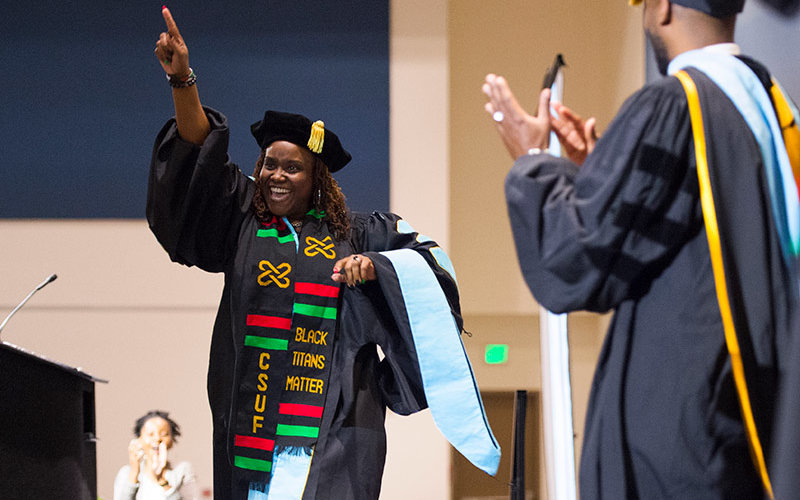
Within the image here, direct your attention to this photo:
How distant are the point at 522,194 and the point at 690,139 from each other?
28 centimetres

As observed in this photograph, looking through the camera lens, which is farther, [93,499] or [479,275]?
[479,275]

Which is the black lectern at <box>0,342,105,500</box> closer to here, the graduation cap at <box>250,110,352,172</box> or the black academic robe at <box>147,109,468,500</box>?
the black academic robe at <box>147,109,468,500</box>

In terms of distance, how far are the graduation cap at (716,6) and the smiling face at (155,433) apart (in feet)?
13.5

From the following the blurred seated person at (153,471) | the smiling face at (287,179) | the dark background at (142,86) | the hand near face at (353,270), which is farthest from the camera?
the dark background at (142,86)

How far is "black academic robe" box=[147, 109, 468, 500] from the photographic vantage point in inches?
117

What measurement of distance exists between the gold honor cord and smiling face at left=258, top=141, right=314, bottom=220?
6.26 ft

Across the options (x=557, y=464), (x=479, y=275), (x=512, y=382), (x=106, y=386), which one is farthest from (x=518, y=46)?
(x=557, y=464)

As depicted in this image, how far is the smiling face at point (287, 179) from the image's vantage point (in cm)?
317

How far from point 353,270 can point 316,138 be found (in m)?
0.56

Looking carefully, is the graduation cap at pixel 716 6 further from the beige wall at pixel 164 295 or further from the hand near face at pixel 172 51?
the beige wall at pixel 164 295

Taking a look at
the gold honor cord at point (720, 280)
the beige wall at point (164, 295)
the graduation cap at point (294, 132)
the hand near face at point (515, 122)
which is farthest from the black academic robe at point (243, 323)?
the beige wall at point (164, 295)

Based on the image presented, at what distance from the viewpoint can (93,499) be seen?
3.43m

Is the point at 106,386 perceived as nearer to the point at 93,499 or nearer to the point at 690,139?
the point at 93,499

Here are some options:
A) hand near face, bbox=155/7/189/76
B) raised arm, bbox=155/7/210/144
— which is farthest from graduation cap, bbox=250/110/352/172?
hand near face, bbox=155/7/189/76
